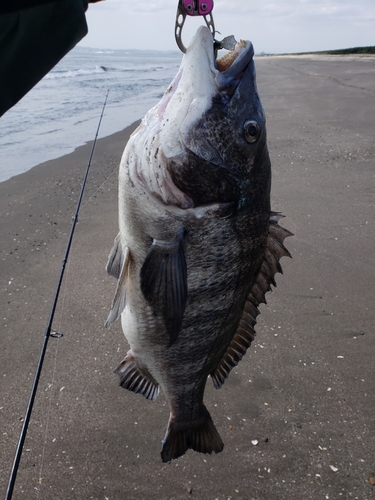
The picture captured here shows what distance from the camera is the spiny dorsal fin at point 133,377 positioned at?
2.37 m

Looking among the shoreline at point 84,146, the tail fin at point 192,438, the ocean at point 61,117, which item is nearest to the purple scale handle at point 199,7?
the tail fin at point 192,438

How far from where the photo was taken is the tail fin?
2.28 m

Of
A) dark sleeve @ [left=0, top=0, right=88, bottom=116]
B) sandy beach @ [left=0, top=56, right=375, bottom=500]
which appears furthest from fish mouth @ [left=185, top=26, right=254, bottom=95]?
sandy beach @ [left=0, top=56, right=375, bottom=500]

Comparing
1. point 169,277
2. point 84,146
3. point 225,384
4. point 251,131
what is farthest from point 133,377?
point 84,146

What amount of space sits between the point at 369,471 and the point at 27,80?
320cm

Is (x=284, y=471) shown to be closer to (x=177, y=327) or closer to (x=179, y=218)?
(x=177, y=327)

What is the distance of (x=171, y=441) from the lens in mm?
2283

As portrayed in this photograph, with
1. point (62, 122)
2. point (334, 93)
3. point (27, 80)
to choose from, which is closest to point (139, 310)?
point (27, 80)

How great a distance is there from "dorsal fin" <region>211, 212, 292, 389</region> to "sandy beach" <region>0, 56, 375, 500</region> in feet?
3.85

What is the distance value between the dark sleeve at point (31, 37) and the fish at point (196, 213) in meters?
0.46

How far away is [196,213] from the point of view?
192 centimetres

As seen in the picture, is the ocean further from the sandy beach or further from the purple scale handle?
the purple scale handle

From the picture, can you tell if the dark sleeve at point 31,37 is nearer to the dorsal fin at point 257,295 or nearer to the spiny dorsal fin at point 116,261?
the spiny dorsal fin at point 116,261

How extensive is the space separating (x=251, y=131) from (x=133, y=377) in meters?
1.44
